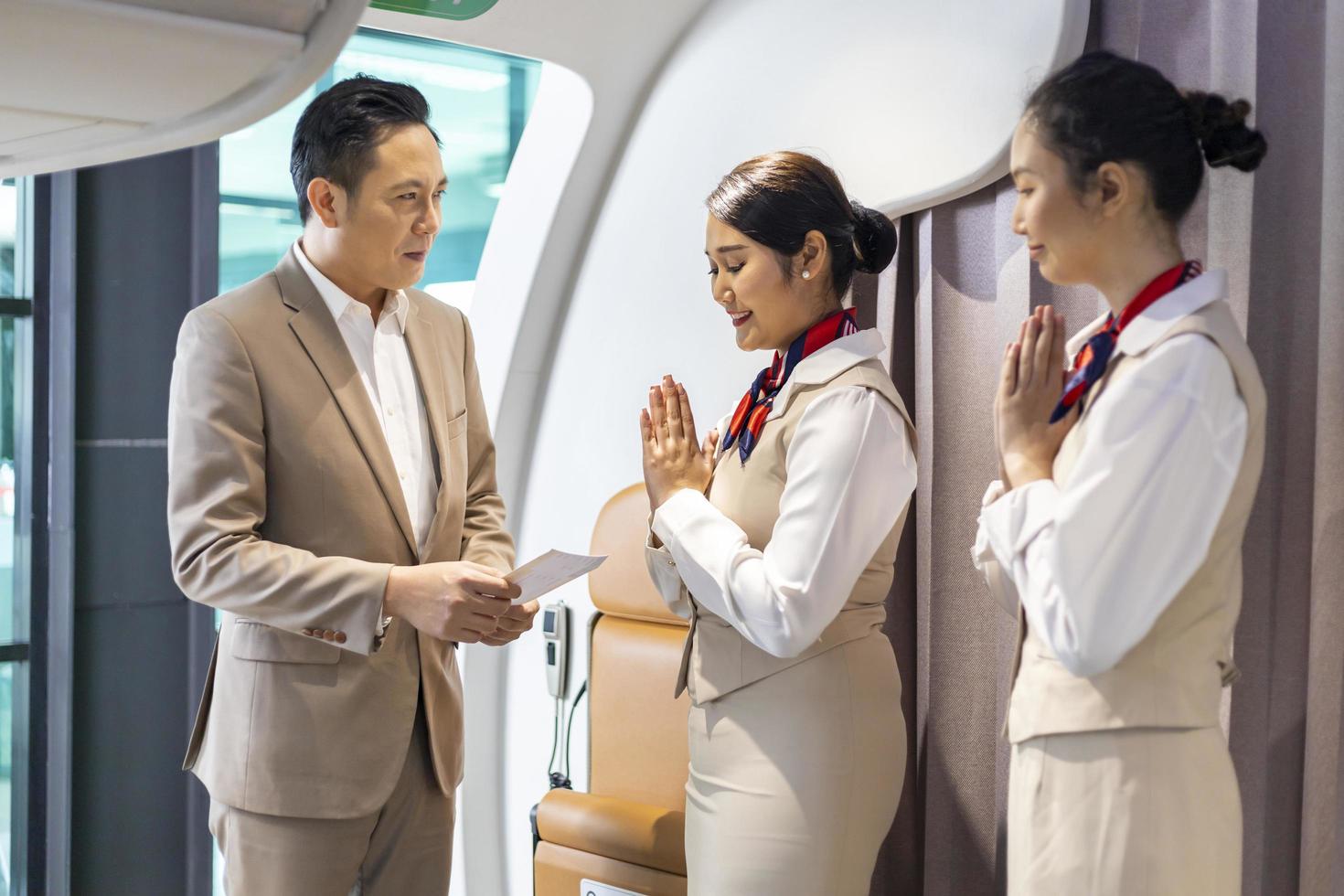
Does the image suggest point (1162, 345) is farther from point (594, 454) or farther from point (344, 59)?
point (344, 59)

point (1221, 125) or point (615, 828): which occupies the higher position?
point (1221, 125)

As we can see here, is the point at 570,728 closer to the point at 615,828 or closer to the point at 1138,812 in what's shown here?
the point at 615,828

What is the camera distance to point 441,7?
3.15 m

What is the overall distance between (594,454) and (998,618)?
4.99 ft

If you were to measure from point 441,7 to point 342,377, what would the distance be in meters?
1.34

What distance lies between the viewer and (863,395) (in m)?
2.03

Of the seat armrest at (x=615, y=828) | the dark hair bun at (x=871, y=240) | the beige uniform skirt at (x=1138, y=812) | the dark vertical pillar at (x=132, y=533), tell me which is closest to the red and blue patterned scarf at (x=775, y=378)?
the dark hair bun at (x=871, y=240)

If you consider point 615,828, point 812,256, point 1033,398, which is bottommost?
point 615,828

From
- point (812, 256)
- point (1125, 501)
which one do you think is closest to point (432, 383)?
point (812, 256)

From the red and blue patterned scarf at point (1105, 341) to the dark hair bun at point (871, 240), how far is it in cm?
60

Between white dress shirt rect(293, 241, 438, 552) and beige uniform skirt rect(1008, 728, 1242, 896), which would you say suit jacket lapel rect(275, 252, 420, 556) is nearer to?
white dress shirt rect(293, 241, 438, 552)

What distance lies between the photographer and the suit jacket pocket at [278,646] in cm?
217

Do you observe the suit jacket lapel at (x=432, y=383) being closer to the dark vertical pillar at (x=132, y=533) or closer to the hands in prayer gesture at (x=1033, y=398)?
the hands in prayer gesture at (x=1033, y=398)

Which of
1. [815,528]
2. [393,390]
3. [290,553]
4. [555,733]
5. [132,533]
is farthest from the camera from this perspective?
[132,533]
